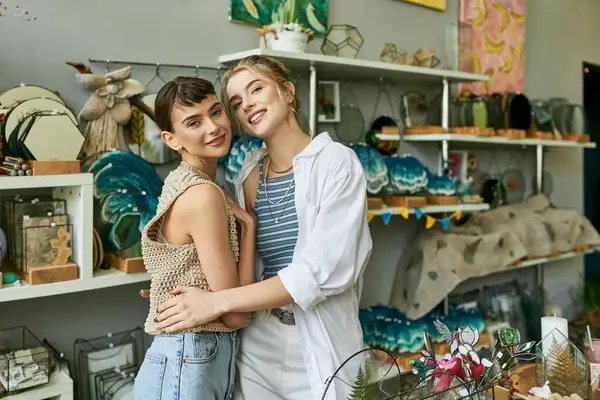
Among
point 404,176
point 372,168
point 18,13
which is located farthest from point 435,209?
point 18,13

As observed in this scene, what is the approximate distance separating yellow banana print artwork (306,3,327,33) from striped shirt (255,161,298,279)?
969mm

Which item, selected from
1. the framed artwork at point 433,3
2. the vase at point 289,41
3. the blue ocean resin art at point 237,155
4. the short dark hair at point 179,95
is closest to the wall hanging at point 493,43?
the framed artwork at point 433,3

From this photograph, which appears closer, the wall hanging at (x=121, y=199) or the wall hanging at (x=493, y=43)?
the wall hanging at (x=121, y=199)

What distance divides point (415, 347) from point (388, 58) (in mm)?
1207

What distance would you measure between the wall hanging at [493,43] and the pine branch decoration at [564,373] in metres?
1.81

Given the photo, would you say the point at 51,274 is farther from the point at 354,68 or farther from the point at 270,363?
the point at 354,68

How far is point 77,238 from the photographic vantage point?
1.46m

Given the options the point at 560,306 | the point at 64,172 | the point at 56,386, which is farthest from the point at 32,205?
the point at 560,306

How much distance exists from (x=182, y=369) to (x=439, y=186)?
1437 mm

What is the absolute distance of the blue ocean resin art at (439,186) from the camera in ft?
7.63

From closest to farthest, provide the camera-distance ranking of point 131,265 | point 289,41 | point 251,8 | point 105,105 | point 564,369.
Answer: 1. point 564,369
2. point 131,265
3. point 105,105
4. point 289,41
5. point 251,8

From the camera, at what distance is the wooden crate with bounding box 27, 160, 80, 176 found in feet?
4.47

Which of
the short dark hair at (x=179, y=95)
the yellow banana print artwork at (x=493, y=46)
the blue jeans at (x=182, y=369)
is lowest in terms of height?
the blue jeans at (x=182, y=369)

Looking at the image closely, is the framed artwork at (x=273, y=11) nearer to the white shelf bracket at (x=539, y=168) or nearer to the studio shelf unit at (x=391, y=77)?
→ the studio shelf unit at (x=391, y=77)
